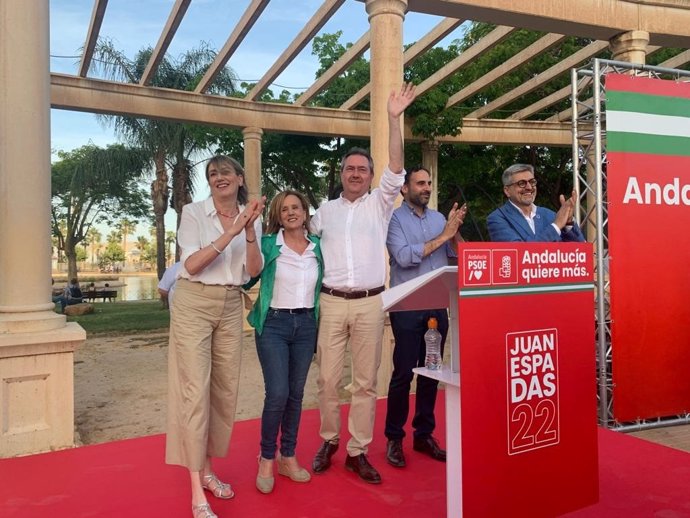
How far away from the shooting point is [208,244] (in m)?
3.03

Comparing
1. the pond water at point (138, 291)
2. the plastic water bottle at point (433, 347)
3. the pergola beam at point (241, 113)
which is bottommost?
Result: the pond water at point (138, 291)

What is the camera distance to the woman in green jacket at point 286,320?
3266mm

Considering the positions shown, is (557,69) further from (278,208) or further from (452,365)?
(452,365)

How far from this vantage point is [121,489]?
134 inches

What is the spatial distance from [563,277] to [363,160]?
139 centimetres

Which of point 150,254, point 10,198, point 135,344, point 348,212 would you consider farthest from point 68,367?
point 150,254

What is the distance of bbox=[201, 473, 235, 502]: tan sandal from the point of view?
128 inches

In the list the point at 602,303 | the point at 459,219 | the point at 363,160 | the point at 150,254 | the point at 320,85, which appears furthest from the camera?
the point at 150,254

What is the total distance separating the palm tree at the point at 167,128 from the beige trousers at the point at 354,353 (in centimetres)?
1381

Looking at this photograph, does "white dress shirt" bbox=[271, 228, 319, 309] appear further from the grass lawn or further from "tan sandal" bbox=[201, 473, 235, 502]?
the grass lawn

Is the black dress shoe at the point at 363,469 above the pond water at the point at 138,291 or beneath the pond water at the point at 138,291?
above

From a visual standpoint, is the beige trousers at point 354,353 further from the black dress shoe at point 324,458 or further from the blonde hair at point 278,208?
the blonde hair at point 278,208

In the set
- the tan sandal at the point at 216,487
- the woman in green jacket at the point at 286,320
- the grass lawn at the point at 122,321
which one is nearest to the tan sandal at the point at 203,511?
the tan sandal at the point at 216,487

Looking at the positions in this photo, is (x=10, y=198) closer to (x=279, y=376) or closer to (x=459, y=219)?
(x=279, y=376)
